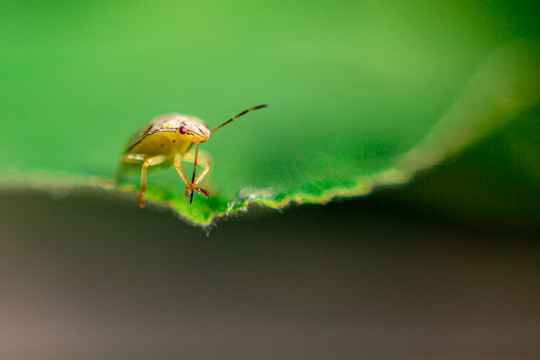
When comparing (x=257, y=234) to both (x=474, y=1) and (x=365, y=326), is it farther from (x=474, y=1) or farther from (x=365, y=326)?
(x=474, y=1)

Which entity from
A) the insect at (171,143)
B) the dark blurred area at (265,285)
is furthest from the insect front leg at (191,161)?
the dark blurred area at (265,285)

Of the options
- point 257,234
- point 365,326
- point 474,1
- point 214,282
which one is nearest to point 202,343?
point 214,282

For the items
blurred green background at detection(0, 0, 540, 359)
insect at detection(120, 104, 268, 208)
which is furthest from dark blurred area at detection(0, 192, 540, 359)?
insect at detection(120, 104, 268, 208)

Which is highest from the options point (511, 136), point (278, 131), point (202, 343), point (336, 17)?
point (336, 17)

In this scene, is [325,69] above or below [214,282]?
above

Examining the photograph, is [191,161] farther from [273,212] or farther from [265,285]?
[265,285]

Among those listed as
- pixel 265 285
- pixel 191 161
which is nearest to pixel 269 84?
pixel 191 161
